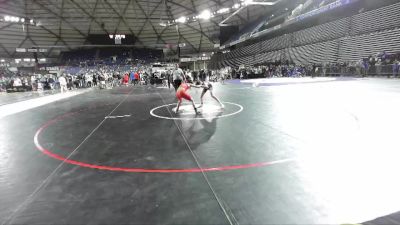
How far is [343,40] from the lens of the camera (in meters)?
23.4

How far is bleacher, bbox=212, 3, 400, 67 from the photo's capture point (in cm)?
1985

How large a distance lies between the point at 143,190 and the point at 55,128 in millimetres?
4887

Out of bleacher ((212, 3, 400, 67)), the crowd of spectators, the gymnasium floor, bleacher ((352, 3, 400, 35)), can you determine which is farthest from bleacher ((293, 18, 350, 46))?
the gymnasium floor

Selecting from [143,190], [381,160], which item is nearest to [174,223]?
[143,190]

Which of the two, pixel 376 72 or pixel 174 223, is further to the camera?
pixel 376 72

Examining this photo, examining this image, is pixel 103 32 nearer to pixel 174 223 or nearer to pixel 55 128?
pixel 55 128

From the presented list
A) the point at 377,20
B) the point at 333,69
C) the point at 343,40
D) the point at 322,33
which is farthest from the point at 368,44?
the point at 322,33

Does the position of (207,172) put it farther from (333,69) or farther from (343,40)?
(343,40)

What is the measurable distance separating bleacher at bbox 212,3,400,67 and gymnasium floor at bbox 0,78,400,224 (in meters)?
17.4

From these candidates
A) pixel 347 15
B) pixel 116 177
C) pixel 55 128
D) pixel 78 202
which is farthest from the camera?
pixel 347 15

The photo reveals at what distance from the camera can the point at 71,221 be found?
2490mm

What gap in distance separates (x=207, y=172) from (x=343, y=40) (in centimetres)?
2441

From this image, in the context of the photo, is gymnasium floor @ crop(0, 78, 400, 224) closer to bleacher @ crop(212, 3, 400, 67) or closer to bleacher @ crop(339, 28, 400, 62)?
bleacher @ crop(339, 28, 400, 62)

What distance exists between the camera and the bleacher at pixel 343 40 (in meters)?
19.9
